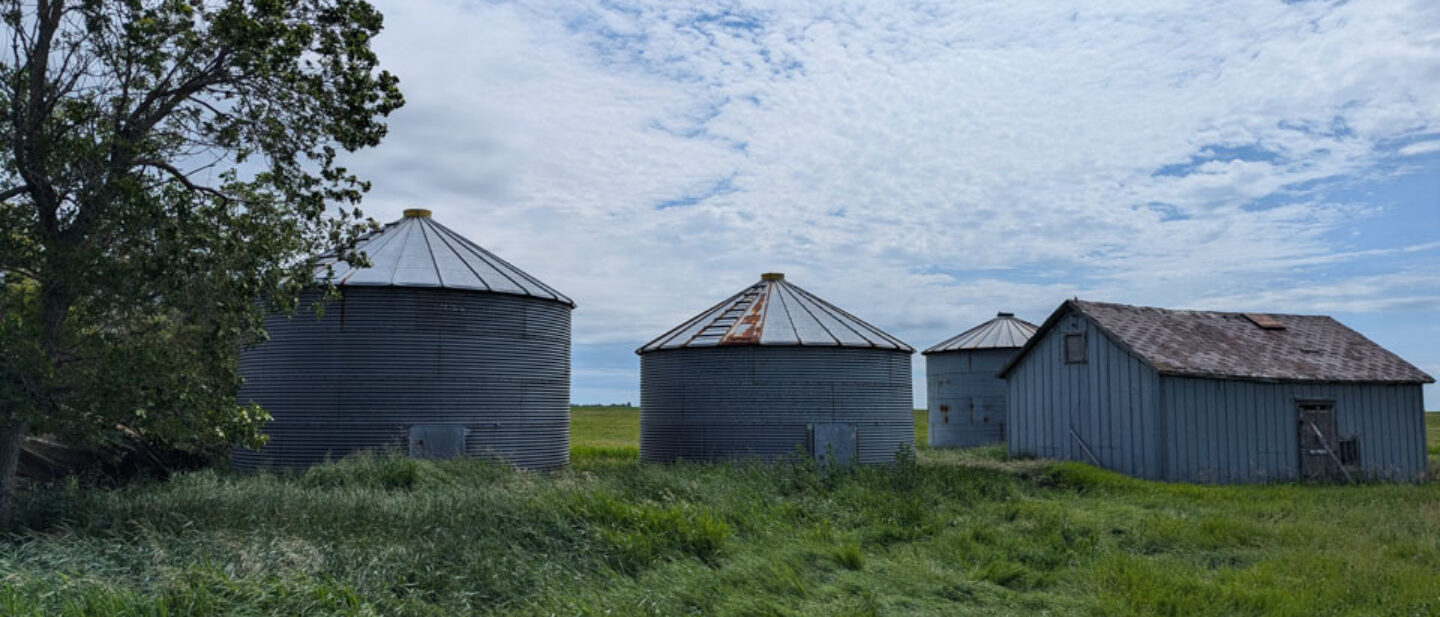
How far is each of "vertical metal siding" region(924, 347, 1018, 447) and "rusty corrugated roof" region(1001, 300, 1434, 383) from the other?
26.6 ft

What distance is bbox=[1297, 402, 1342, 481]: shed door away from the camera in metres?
23.0

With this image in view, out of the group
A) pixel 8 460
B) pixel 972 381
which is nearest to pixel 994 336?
pixel 972 381

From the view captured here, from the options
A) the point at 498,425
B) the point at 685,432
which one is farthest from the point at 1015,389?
the point at 498,425

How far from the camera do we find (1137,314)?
25188 millimetres

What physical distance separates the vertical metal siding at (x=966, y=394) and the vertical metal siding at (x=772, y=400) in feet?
36.8

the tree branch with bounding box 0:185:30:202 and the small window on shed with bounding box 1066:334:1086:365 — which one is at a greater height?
the tree branch with bounding box 0:185:30:202

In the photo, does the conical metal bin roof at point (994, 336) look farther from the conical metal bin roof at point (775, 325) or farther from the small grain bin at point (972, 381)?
the conical metal bin roof at point (775, 325)

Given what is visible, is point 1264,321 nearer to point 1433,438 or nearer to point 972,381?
point 972,381

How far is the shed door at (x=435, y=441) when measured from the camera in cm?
1905

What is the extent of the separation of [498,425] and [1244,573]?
13522 mm

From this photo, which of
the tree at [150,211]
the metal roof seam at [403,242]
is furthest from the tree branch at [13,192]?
the metal roof seam at [403,242]

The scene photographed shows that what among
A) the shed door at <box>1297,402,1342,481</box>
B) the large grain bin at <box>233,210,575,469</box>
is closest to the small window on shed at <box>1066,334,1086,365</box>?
the shed door at <box>1297,402,1342,481</box>

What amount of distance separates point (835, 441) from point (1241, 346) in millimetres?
10568

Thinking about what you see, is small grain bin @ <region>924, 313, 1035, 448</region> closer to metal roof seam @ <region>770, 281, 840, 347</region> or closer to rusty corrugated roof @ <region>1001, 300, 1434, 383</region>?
rusty corrugated roof @ <region>1001, 300, 1434, 383</region>
